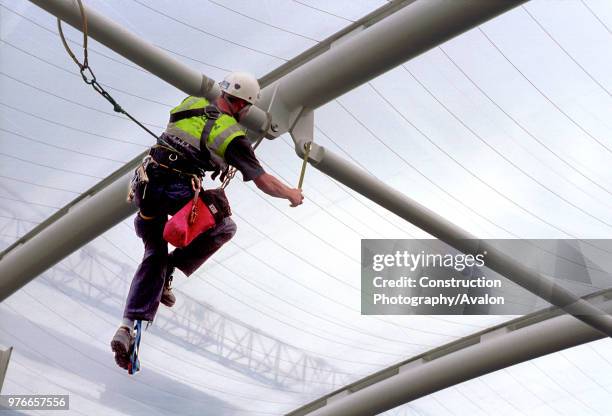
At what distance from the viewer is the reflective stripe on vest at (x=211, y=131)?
25.2ft

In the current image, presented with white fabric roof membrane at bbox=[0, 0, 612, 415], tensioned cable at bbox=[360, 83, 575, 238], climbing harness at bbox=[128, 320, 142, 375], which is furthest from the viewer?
tensioned cable at bbox=[360, 83, 575, 238]

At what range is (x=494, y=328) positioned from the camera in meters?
15.0

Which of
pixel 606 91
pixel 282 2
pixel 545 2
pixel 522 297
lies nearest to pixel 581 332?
pixel 522 297

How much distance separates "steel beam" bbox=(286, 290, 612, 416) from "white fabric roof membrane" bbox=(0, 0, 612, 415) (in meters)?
0.23

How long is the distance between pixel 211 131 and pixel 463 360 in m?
7.74

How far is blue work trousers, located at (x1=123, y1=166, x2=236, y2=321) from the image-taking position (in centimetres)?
793

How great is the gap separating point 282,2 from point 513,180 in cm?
401

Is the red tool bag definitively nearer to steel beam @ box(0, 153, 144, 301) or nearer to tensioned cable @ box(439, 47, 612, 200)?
steel beam @ box(0, 153, 144, 301)

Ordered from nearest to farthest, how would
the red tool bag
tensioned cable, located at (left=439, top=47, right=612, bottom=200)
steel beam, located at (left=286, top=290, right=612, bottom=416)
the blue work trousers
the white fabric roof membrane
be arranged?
the red tool bag, the blue work trousers, the white fabric roof membrane, tensioned cable, located at (left=439, top=47, right=612, bottom=200), steel beam, located at (left=286, top=290, right=612, bottom=416)

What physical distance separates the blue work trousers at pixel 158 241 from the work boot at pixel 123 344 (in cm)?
15

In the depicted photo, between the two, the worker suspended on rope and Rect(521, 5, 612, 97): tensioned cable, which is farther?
Rect(521, 5, 612, 97): tensioned cable

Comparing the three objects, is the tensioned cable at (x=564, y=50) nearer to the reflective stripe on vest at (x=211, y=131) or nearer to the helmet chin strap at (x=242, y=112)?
the helmet chin strap at (x=242, y=112)

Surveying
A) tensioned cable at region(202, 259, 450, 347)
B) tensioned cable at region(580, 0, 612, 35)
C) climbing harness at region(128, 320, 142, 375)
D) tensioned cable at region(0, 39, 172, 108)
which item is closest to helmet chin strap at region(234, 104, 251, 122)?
climbing harness at region(128, 320, 142, 375)

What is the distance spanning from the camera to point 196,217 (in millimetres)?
7809
